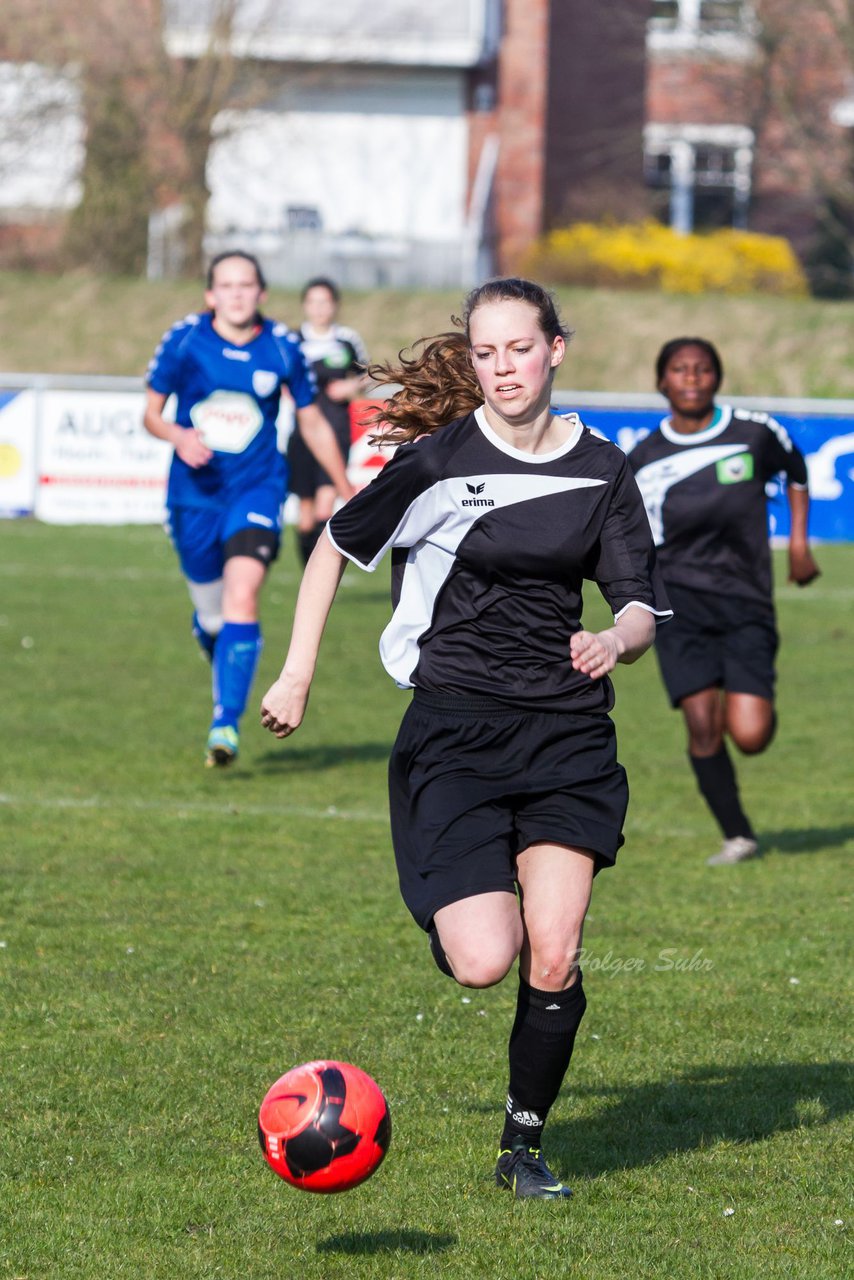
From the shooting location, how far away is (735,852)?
7785mm

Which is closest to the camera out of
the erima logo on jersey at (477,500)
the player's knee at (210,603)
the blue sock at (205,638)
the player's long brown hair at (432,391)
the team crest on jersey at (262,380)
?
the erima logo on jersey at (477,500)

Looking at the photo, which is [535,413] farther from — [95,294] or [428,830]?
[95,294]

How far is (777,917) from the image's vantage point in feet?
22.5

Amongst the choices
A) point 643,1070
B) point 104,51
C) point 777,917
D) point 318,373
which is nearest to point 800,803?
point 777,917

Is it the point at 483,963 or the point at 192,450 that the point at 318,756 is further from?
the point at 483,963

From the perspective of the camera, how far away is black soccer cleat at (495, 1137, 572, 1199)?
4156mm

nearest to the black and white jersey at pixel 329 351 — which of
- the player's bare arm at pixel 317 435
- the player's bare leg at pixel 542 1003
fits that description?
the player's bare arm at pixel 317 435

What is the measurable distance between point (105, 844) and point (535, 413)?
4038 millimetres

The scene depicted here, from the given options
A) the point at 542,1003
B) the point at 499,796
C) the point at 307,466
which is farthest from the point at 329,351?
the point at 542,1003

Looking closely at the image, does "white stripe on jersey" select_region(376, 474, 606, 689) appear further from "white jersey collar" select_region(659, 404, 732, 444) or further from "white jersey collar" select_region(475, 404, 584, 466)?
"white jersey collar" select_region(659, 404, 732, 444)

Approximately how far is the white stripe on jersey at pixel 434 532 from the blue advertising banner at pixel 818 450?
14.4 meters

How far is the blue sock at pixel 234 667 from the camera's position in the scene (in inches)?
349

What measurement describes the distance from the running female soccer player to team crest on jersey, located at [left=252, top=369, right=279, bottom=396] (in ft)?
13.6

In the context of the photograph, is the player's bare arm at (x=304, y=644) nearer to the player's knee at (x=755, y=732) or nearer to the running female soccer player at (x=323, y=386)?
the player's knee at (x=755, y=732)
